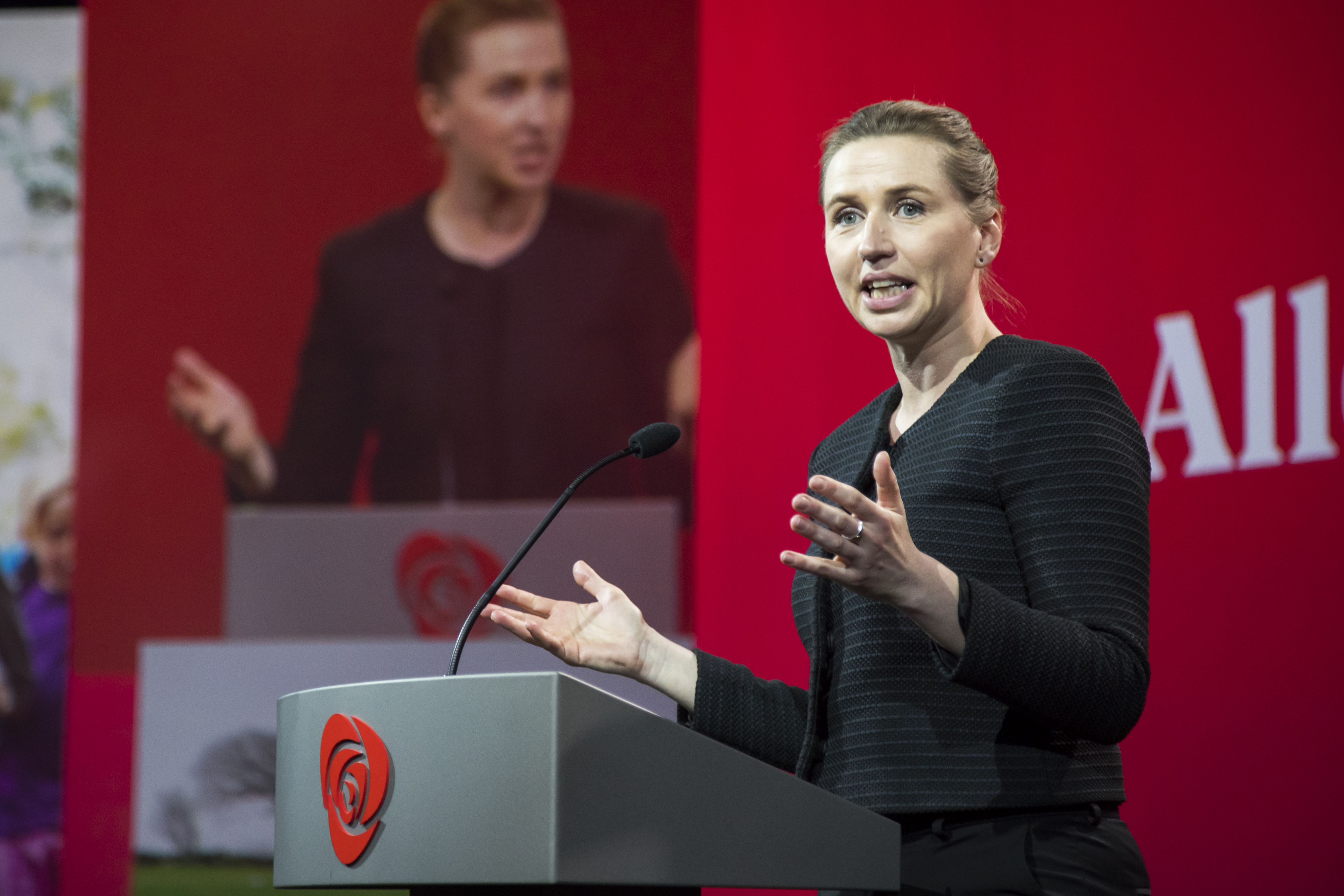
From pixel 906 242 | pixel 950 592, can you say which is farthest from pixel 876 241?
pixel 950 592

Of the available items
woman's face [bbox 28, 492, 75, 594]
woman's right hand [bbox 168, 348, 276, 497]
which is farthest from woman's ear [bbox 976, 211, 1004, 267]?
woman's face [bbox 28, 492, 75, 594]

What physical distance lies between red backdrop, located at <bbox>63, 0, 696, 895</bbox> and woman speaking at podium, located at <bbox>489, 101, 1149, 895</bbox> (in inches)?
133

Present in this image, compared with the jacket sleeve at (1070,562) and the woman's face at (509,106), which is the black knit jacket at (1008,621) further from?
the woman's face at (509,106)

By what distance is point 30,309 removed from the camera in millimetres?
5125

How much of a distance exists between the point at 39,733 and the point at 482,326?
2.18 metres

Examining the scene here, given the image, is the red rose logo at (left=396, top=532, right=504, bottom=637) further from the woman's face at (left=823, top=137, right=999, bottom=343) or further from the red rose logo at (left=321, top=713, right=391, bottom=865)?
the red rose logo at (left=321, top=713, right=391, bottom=865)

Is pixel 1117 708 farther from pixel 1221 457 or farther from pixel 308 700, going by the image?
pixel 1221 457

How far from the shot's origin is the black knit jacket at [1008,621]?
3.68 ft

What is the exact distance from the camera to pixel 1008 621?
1096mm

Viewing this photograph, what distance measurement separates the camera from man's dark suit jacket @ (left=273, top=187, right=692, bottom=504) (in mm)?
4684

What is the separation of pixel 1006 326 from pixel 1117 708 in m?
1.28

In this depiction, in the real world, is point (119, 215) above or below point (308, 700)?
above

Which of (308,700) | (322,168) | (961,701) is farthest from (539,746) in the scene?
(322,168)

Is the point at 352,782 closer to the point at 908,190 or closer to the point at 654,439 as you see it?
the point at 654,439
